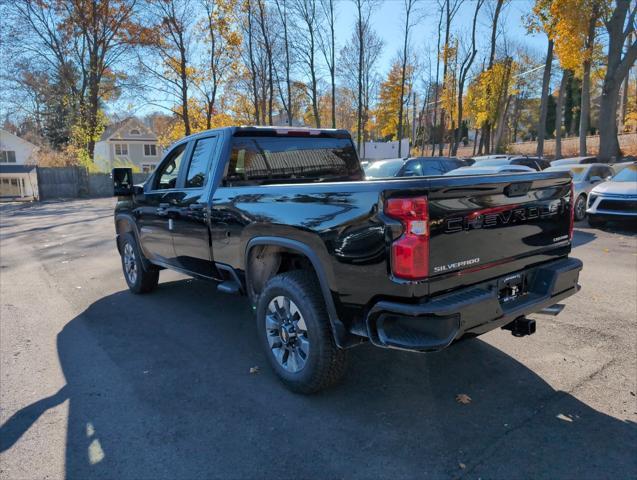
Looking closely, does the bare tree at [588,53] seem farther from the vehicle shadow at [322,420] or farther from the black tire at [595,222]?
the vehicle shadow at [322,420]

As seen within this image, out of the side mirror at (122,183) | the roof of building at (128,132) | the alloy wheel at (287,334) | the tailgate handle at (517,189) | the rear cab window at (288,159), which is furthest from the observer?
the roof of building at (128,132)

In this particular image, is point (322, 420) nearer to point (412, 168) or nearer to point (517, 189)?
point (517, 189)

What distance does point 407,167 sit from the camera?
48.9ft

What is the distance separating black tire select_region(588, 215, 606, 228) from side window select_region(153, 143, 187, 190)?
947cm

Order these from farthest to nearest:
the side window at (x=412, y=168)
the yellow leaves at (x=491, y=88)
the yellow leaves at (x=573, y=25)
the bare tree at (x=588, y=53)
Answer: the yellow leaves at (x=491, y=88)
the bare tree at (x=588, y=53)
the yellow leaves at (x=573, y=25)
the side window at (x=412, y=168)

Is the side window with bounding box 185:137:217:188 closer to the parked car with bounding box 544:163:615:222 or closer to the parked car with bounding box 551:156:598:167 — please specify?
the parked car with bounding box 544:163:615:222

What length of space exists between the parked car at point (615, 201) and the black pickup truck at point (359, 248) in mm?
7817

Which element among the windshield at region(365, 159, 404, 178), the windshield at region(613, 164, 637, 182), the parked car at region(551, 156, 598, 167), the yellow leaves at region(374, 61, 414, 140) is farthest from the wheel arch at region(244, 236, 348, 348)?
the yellow leaves at region(374, 61, 414, 140)

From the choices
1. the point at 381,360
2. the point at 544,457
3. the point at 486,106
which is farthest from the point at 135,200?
the point at 486,106

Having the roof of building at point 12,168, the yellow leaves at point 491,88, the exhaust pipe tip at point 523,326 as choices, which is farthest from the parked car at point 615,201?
the roof of building at point 12,168

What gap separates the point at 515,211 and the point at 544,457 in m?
1.51

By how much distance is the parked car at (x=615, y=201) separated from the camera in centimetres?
988

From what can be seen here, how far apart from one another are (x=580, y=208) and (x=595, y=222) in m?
1.47

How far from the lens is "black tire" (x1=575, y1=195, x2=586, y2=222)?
1181cm
